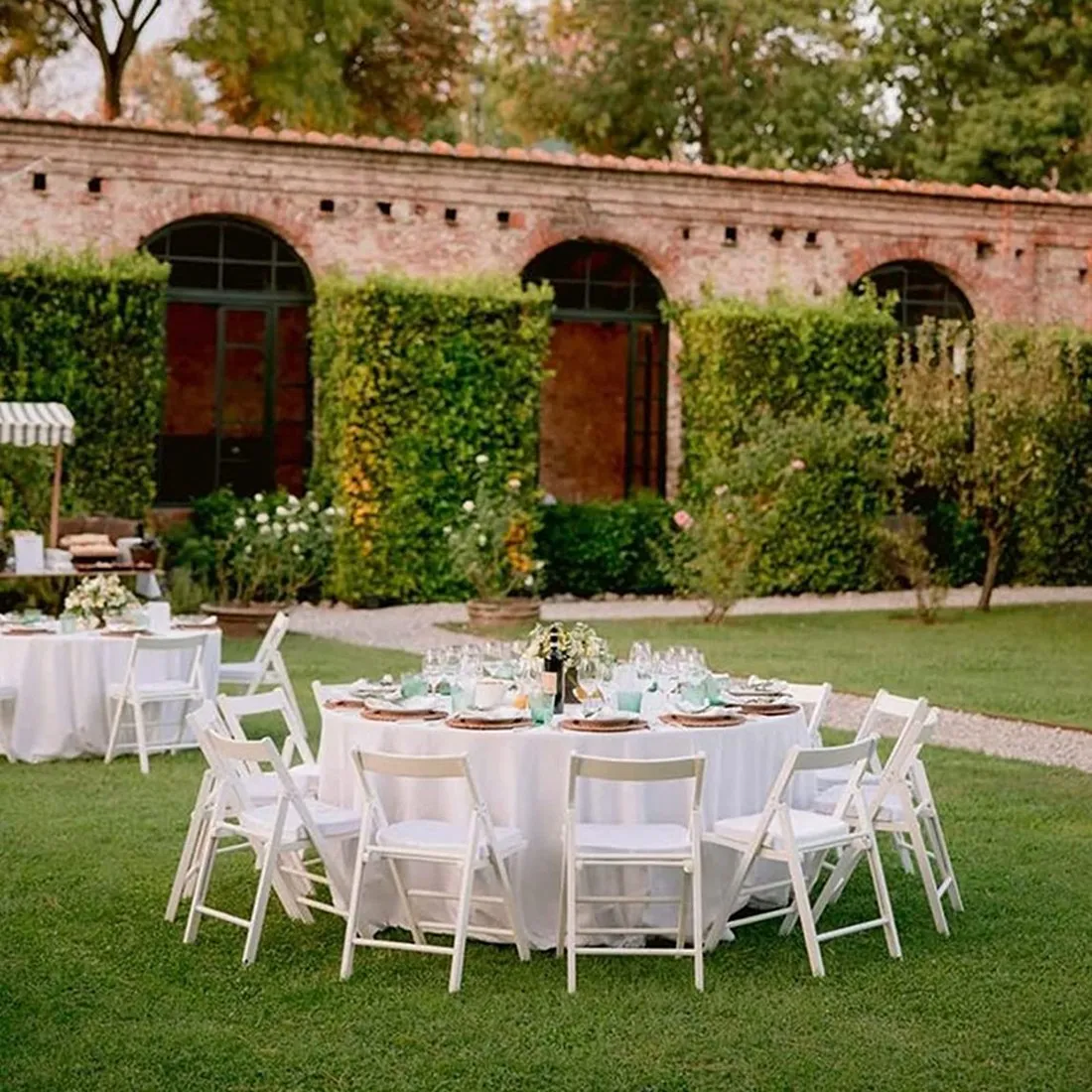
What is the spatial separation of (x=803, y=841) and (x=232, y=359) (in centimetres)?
2007

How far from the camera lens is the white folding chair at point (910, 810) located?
6695 millimetres

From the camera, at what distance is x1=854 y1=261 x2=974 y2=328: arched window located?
72.8ft

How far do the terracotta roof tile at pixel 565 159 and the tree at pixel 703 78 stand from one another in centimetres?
918

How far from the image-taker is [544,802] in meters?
6.49

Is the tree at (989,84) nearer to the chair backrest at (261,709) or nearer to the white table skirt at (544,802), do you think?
the chair backrest at (261,709)

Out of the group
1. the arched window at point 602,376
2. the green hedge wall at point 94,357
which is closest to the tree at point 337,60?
the arched window at point 602,376

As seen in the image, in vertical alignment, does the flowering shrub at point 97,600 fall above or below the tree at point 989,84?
below

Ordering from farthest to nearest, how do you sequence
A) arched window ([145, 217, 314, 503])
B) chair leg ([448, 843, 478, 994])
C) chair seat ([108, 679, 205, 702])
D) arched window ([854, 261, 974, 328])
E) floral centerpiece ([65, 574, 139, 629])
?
arched window ([854, 261, 974, 328]) → arched window ([145, 217, 314, 503]) → floral centerpiece ([65, 574, 139, 629]) → chair seat ([108, 679, 205, 702]) → chair leg ([448, 843, 478, 994])

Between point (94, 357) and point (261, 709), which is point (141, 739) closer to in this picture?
point (261, 709)

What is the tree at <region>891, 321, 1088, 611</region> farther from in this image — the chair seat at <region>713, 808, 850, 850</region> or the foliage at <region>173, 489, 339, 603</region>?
the chair seat at <region>713, 808, 850, 850</region>

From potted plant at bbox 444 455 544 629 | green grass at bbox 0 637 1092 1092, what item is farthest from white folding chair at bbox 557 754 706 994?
potted plant at bbox 444 455 544 629

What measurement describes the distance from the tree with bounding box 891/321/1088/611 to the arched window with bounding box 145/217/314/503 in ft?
19.9

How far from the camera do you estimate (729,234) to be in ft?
68.3

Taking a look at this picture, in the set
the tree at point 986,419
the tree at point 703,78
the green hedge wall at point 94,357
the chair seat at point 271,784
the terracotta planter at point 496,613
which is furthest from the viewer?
the tree at point 703,78
